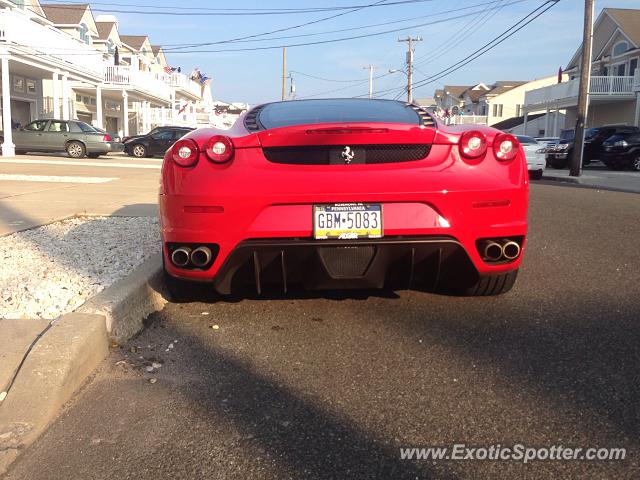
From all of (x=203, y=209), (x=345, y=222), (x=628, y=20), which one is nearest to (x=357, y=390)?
(x=345, y=222)

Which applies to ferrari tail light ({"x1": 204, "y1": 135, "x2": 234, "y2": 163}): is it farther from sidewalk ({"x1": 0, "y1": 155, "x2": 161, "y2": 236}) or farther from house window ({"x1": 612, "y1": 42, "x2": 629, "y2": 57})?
house window ({"x1": 612, "y1": 42, "x2": 629, "y2": 57})

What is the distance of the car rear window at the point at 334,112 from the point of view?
11.6ft

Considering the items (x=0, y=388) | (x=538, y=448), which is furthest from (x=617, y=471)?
(x=0, y=388)

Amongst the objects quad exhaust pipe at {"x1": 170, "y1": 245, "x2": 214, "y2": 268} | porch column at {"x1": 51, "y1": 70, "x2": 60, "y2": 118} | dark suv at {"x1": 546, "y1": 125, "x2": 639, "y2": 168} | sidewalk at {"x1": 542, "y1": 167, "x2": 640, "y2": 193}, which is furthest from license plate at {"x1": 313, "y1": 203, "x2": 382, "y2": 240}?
porch column at {"x1": 51, "y1": 70, "x2": 60, "y2": 118}

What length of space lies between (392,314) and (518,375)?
107 cm

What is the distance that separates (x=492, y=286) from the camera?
3.85m

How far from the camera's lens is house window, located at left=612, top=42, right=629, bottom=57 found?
34569 mm

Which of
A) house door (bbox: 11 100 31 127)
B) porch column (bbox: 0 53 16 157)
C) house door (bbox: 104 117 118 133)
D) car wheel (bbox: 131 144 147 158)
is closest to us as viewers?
porch column (bbox: 0 53 16 157)

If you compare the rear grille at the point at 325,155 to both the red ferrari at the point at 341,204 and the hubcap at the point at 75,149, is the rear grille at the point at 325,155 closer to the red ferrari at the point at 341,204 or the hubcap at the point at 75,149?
the red ferrari at the point at 341,204

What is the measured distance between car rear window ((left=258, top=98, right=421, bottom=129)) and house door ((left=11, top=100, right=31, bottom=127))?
1081 inches

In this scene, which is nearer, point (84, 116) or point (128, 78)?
point (128, 78)

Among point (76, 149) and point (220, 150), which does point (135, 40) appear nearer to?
point (76, 149)

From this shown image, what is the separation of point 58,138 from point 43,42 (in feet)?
13.2

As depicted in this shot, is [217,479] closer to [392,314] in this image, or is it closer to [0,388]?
[0,388]
